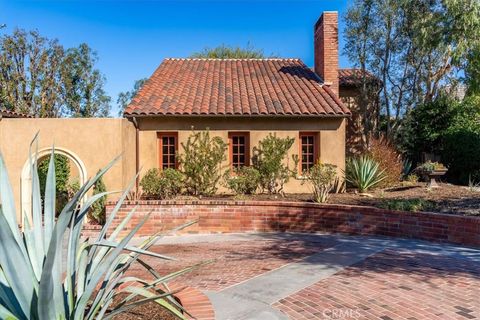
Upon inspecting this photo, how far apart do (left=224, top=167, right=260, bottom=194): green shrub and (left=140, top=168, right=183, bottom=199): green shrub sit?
1.65 metres

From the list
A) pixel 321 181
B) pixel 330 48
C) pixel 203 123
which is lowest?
pixel 321 181

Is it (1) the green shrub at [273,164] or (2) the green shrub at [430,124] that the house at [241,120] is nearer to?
(1) the green shrub at [273,164]

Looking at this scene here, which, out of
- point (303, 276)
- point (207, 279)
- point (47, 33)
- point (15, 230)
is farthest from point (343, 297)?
point (47, 33)

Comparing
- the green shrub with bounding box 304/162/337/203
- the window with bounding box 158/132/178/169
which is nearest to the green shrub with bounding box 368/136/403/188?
the green shrub with bounding box 304/162/337/203

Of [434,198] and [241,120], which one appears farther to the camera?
[241,120]

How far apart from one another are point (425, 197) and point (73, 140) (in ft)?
35.5

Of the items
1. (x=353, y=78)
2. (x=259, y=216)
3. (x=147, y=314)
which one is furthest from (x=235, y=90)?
(x=147, y=314)

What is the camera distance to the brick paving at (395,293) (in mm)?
4586

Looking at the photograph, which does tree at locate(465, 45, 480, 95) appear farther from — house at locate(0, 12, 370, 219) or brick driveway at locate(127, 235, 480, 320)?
brick driveway at locate(127, 235, 480, 320)

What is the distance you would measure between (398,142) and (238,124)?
10592 millimetres

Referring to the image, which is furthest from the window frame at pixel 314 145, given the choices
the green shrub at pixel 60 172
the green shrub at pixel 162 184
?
the green shrub at pixel 60 172

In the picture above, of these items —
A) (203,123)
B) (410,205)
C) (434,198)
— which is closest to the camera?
(410,205)

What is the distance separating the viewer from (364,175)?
1244 cm

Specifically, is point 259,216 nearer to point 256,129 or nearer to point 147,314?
point 256,129
